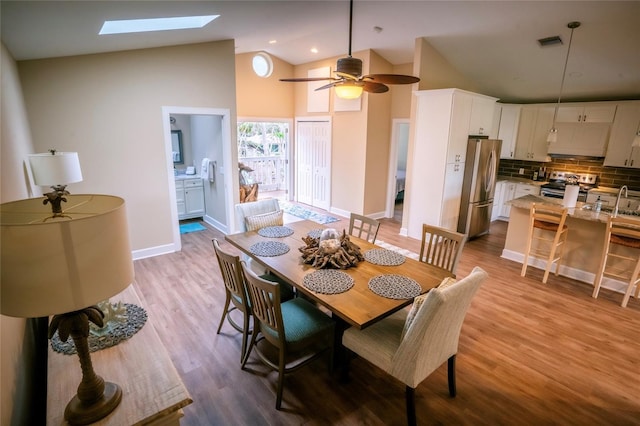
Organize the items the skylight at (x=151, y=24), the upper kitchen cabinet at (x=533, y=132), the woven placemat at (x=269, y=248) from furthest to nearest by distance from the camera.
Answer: the upper kitchen cabinet at (x=533, y=132) → the skylight at (x=151, y=24) → the woven placemat at (x=269, y=248)

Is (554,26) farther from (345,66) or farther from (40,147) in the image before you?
(40,147)

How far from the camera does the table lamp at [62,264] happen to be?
87 centimetres

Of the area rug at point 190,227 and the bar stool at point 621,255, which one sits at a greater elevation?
the bar stool at point 621,255

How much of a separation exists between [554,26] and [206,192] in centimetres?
592

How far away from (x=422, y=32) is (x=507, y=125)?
3.09 meters

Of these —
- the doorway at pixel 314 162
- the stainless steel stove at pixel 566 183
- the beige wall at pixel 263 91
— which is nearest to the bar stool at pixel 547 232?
the stainless steel stove at pixel 566 183

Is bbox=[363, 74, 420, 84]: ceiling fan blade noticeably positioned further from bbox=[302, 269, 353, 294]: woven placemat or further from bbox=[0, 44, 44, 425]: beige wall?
bbox=[0, 44, 44, 425]: beige wall

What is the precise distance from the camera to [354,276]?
2412 millimetres

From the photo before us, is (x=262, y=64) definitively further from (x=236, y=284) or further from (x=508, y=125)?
(x=236, y=284)

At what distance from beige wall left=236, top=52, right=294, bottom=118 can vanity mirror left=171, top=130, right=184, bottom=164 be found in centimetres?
130

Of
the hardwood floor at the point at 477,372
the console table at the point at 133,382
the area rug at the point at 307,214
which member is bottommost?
the hardwood floor at the point at 477,372

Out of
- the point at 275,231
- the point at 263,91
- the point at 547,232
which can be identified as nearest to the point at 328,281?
the point at 275,231

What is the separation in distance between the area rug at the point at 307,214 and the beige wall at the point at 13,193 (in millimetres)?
4348

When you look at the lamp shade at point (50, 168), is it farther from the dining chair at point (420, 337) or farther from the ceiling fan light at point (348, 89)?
the dining chair at point (420, 337)
